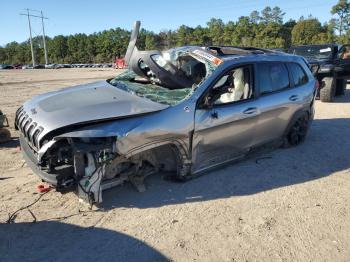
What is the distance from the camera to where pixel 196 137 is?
4.71 meters

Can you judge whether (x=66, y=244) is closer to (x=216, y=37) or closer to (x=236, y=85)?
(x=236, y=85)

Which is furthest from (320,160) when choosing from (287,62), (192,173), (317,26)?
(317,26)

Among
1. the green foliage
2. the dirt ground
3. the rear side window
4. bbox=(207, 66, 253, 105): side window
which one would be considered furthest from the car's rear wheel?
the green foliage

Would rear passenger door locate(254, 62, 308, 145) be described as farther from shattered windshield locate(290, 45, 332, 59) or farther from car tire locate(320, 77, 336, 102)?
shattered windshield locate(290, 45, 332, 59)

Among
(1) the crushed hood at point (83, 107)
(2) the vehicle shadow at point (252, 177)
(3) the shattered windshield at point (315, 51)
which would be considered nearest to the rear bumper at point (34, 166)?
(1) the crushed hood at point (83, 107)

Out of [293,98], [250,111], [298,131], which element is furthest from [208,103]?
[298,131]

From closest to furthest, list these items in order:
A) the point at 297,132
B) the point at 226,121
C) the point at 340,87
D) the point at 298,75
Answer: the point at 226,121
the point at 298,75
the point at 297,132
the point at 340,87

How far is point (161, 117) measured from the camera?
14.4 feet

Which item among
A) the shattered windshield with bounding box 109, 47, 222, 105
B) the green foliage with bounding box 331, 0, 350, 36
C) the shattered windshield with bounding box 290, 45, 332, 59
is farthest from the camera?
the green foliage with bounding box 331, 0, 350, 36

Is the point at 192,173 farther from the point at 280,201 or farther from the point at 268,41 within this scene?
the point at 268,41

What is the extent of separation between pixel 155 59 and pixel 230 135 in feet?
5.02

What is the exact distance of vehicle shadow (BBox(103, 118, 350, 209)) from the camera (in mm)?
4590

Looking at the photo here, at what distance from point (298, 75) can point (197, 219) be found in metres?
3.75

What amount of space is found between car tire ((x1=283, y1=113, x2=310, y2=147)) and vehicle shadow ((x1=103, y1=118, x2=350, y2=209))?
124mm
